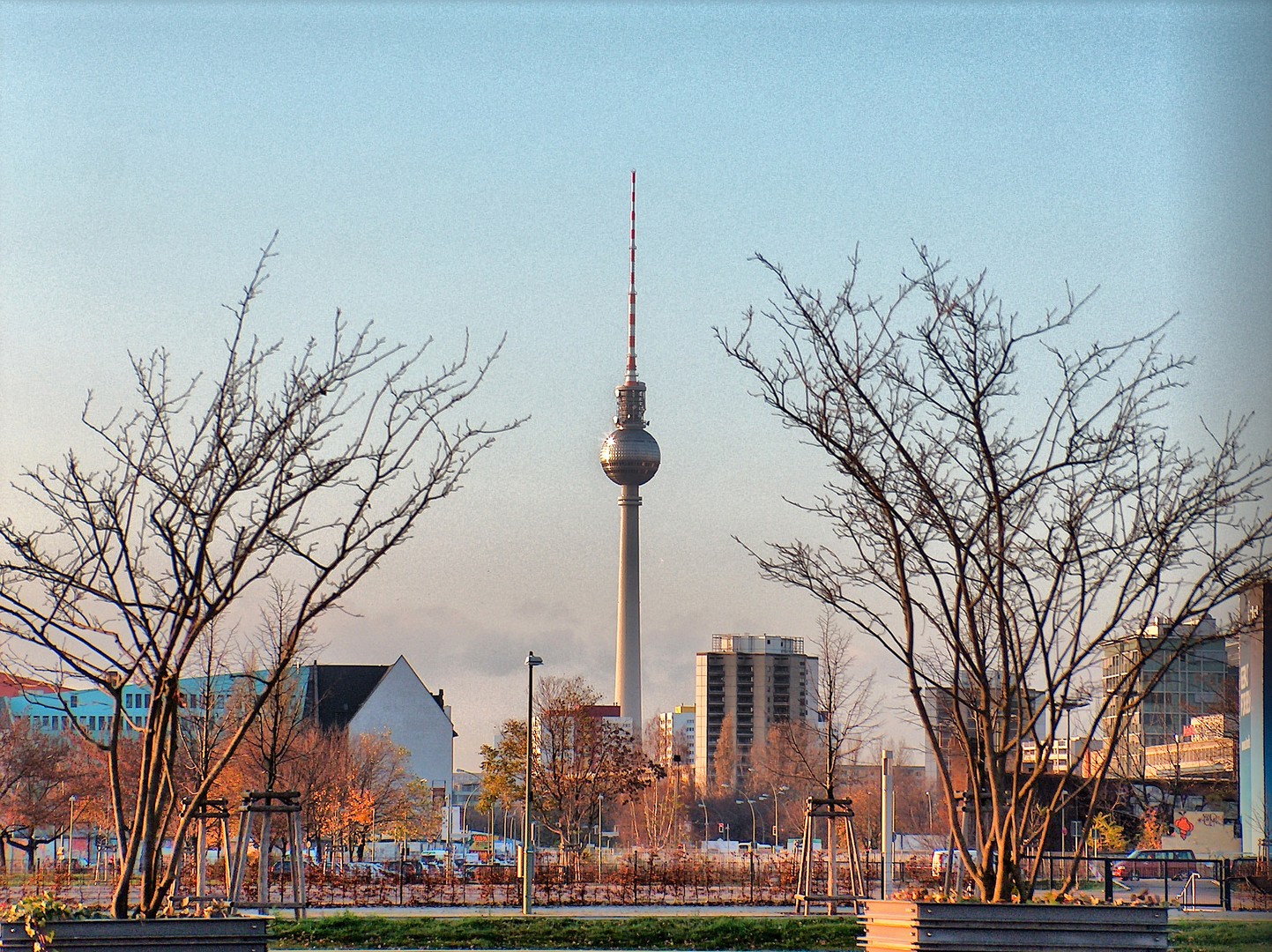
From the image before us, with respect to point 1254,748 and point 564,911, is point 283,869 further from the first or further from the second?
point 1254,748

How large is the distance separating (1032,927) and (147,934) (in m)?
5.99

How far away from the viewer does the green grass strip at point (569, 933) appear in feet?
68.8

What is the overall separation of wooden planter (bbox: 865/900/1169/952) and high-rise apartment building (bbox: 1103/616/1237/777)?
1.92m

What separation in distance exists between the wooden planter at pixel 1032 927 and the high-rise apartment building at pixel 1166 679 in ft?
6.28

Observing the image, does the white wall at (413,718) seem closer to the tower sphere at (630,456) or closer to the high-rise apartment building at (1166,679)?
the high-rise apartment building at (1166,679)

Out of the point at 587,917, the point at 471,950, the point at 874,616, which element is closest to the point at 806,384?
the point at 874,616

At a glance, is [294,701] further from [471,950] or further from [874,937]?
[874,937]

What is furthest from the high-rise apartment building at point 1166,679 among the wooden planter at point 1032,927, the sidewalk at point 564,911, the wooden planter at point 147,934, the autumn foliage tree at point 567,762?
the autumn foliage tree at point 567,762

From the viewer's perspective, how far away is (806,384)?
42.1 ft

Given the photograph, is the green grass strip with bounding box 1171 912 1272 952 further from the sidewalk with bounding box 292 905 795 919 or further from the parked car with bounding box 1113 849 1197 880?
the parked car with bounding box 1113 849 1197 880

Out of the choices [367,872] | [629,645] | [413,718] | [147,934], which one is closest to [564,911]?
[367,872]

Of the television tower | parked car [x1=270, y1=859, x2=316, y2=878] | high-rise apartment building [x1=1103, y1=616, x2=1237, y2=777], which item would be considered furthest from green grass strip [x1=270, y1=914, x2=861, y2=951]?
the television tower

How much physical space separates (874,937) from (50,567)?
6.71m

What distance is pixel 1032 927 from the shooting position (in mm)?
10820
